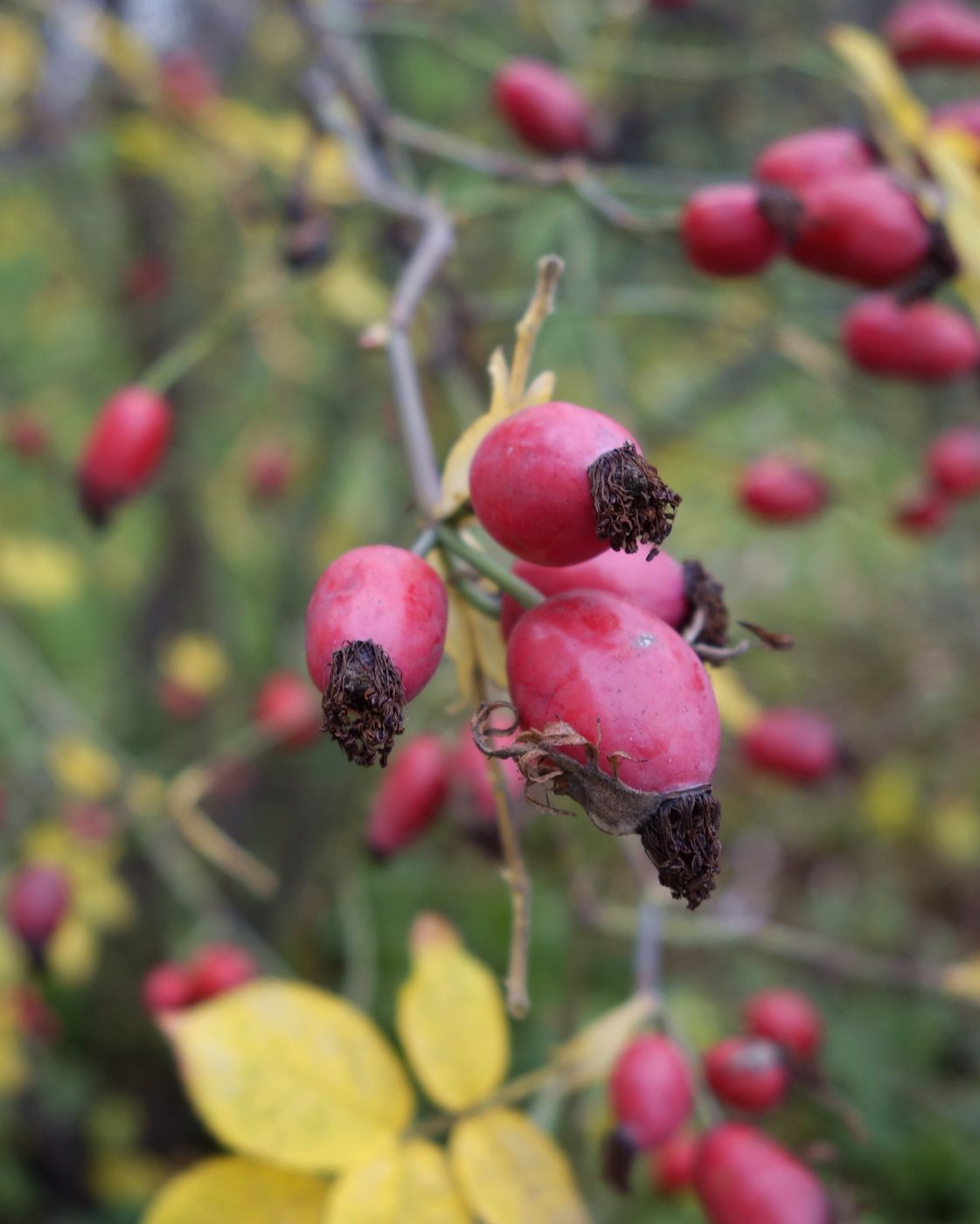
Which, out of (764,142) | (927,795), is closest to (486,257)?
(764,142)

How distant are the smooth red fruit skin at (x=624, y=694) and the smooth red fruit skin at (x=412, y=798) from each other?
73 centimetres

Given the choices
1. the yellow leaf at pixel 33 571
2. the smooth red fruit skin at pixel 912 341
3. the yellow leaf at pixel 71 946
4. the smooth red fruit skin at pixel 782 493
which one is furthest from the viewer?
the yellow leaf at pixel 33 571

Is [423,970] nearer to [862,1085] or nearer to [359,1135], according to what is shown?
[359,1135]

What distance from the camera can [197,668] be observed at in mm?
2576

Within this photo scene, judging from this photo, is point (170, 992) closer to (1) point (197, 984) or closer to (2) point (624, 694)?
(1) point (197, 984)

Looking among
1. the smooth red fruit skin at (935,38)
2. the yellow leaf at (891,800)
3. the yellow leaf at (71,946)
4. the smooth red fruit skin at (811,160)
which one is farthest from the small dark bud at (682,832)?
the yellow leaf at (891,800)

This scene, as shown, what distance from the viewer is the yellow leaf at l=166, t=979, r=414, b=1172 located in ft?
2.65

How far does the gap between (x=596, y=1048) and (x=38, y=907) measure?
0.96 meters

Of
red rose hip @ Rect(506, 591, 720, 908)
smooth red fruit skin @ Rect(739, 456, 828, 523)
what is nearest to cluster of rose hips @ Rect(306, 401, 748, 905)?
red rose hip @ Rect(506, 591, 720, 908)

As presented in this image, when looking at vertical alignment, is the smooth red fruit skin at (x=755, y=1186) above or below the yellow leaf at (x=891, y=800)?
above

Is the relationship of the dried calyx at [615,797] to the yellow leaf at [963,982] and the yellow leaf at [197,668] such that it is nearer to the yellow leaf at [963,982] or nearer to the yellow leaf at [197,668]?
the yellow leaf at [963,982]

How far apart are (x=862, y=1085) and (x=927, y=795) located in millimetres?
1761

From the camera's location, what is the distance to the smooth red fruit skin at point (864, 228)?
0.95 meters

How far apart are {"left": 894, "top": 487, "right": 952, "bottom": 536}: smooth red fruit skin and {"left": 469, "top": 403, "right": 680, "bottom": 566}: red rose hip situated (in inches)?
52.7
